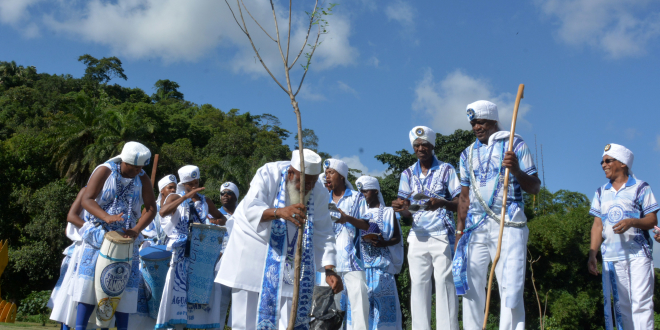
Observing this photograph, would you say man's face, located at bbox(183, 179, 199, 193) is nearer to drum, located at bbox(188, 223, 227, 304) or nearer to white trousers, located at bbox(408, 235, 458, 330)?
drum, located at bbox(188, 223, 227, 304)

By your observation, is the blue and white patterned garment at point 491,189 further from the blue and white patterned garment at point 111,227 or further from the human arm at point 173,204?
the human arm at point 173,204

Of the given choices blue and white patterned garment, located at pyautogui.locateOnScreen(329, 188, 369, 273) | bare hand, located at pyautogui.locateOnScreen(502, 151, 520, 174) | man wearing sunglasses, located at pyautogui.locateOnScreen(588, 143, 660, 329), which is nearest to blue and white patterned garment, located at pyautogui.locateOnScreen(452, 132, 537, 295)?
bare hand, located at pyautogui.locateOnScreen(502, 151, 520, 174)

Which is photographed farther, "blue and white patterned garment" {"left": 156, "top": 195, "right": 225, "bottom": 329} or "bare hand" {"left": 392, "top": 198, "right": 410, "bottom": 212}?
"blue and white patterned garment" {"left": 156, "top": 195, "right": 225, "bottom": 329}

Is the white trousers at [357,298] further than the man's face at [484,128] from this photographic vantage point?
Yes

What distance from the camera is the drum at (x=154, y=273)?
6633 mm

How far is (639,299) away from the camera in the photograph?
537 cm

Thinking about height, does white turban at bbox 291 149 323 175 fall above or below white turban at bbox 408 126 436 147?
below

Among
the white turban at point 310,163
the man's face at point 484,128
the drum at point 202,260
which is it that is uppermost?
the man's face at point 484,128

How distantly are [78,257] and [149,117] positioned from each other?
169 feet

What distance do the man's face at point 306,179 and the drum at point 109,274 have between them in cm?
183

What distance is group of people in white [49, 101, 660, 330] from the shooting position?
14.2ft

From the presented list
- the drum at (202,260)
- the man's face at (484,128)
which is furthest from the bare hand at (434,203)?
the drum at (202,260)

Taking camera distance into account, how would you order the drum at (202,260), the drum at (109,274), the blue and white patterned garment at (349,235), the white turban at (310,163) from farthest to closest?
the drum at (202,260), the blue and white patterned garment at (349,235), the drum at (109,274), the white turban at (310,163)

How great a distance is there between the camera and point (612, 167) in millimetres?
5828
